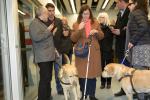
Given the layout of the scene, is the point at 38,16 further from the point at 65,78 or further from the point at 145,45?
the point at 145,45

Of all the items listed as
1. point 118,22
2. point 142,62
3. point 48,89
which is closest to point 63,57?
point 48,89

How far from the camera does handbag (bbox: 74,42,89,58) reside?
4328 millimetres

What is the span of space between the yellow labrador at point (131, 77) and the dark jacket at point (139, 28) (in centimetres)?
44

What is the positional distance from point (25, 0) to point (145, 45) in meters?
2.41

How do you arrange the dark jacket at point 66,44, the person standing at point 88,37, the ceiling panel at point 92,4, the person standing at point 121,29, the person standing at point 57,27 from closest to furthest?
the person standing at point 88,37 → the person standing at point 57,27 → the person standing at point 121,29 → the dark jacket at point 66,44 → the ceiling panel at point 92,4

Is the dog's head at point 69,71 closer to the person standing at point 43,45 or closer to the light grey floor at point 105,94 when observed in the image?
the person standing at point 43,45

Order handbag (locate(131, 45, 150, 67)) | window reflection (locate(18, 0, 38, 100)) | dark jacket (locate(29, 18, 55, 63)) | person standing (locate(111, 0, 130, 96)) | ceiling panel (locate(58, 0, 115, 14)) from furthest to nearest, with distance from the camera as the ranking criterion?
ceiling panel (locate(58, 0, 115, 14))
person standing (locate(111, 0, 130, 96))
window reflection (locate(18, 0, 38, 100))
dark jacket (locate(29, 18, 55, 63))
handbag (locate(131, 45, 150, 67))

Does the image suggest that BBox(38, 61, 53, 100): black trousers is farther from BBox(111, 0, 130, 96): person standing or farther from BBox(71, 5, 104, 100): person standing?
BBox(111, 0, 130, 96): person standing

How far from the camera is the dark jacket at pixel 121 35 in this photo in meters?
5.08

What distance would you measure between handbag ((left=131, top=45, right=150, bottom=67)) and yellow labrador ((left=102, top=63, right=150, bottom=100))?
17cm

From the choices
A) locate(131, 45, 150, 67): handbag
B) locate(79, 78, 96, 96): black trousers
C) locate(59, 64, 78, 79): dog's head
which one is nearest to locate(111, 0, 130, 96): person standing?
locate(79, 78, 96, 96): black trousers

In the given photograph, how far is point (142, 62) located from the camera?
13.2 ft

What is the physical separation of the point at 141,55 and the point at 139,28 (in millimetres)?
404

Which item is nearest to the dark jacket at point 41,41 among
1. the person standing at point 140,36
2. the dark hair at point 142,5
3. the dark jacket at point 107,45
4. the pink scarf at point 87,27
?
the pink scarf at point 87,27
